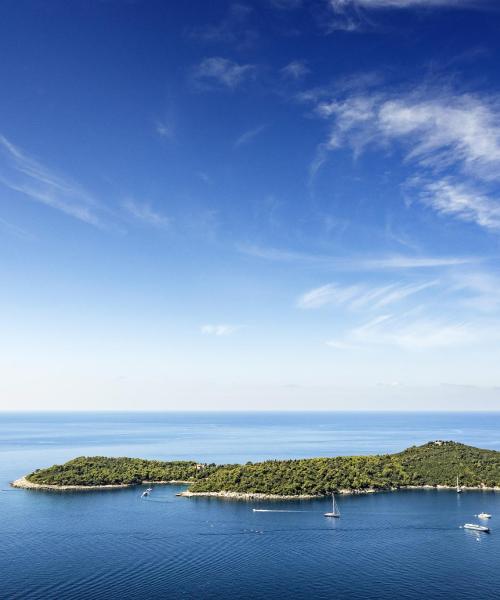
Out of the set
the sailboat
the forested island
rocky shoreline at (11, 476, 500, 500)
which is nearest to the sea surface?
the sailboat

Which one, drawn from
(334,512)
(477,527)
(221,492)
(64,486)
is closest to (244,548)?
(334,512)

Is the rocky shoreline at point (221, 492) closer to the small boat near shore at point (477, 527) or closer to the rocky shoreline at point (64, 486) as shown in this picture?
the rocky shoreline at point (64, 486)

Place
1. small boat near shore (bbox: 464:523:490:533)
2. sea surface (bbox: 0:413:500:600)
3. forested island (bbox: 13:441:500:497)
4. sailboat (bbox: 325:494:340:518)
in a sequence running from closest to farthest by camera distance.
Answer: sea surface (bbox: 0:413:500:600)
small boat near shore (bbox: 464:523:490:533)
sailboat (bbox: 325:494:340:518)
forested island (bbox: 13:441:500:497)

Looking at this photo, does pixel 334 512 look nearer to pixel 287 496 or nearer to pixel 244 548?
pixel 287 496

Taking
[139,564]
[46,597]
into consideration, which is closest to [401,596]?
[139,564]

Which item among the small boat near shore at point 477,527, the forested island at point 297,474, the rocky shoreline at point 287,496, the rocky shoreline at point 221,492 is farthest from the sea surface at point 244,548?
the forested island at point 297,474

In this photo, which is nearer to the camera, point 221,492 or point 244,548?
point 244,548

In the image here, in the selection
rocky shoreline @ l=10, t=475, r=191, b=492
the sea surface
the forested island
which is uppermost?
the forested island

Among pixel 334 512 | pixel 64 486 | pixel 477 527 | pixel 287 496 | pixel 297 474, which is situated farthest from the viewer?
pixel 64 486

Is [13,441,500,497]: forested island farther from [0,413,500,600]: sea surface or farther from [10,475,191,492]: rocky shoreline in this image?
[0,413,500,600]: sea surface
